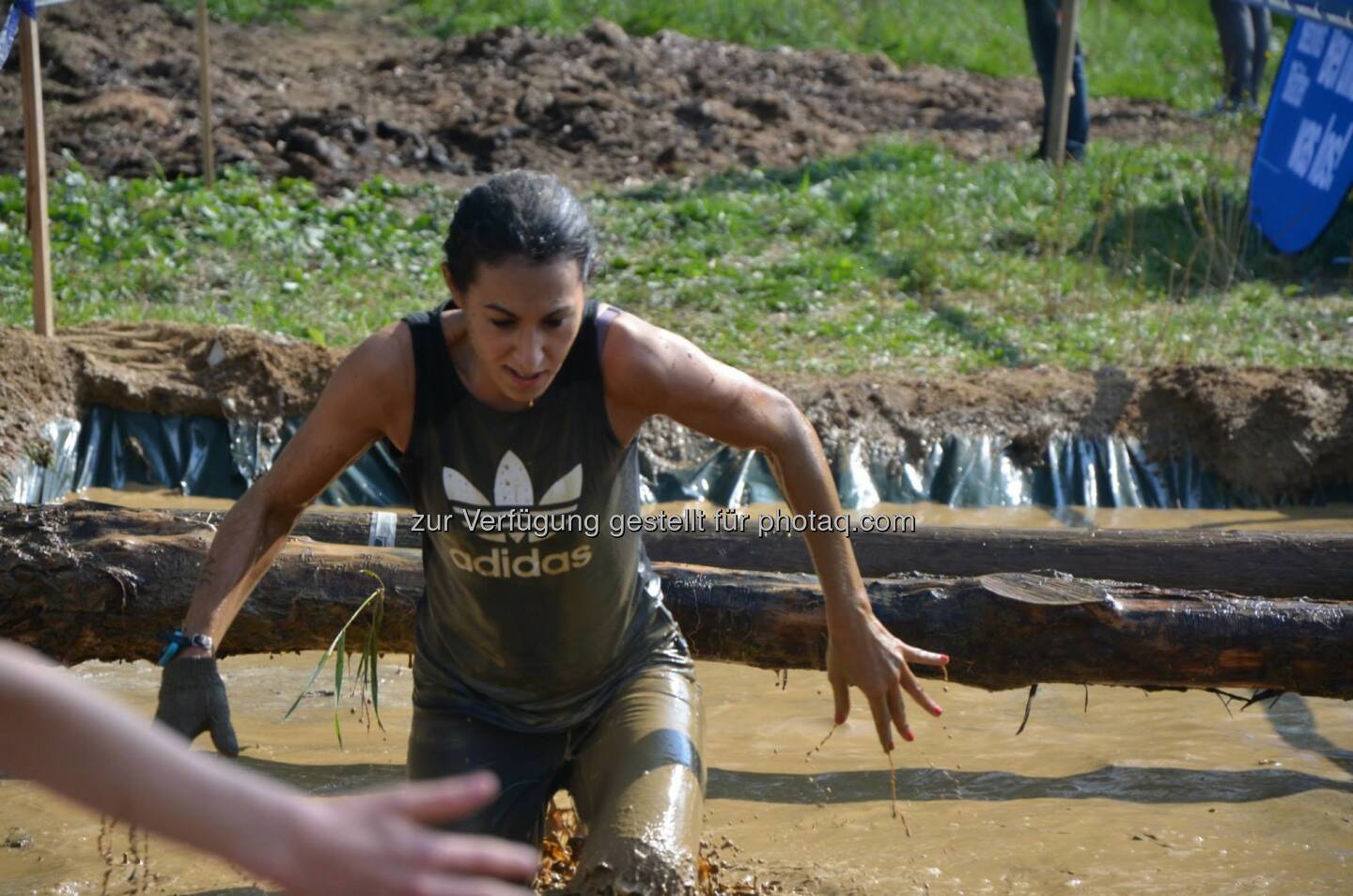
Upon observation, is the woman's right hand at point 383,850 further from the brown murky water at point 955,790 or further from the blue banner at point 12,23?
the blue banner at point 12,23

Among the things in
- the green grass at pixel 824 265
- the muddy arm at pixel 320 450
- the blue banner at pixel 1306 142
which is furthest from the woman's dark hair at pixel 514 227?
the blue banner at pixel 1306 142

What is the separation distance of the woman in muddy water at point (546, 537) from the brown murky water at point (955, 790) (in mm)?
955

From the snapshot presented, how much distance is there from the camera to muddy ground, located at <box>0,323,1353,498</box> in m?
7.22

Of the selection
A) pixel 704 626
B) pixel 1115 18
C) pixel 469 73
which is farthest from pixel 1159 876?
pixel 1115 18

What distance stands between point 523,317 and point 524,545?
52 centimetres

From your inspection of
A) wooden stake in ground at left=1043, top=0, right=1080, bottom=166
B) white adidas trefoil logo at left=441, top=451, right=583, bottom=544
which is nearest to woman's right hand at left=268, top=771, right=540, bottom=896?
white adidas trefoil logo at left=441, top=451, right=583, bottom=544

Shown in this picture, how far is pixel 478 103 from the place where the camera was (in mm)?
13125

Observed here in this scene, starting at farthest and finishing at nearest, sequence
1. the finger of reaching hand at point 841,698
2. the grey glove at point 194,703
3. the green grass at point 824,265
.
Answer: the green grass at point 824,265, the finger of reaching hand at point 841,698, the grey glove at point 194,703

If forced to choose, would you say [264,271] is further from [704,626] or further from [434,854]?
[434,854]

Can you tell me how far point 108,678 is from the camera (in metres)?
5.36

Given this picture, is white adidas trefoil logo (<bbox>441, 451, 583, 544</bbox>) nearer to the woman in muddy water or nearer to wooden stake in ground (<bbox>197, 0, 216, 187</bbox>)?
the woman in muddy water

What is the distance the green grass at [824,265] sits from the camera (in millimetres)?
A: 8352

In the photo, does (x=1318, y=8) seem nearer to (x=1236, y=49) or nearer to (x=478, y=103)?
(x=1236, y=49)

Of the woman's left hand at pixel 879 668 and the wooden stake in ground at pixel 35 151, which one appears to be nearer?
the woman's left hand at pixel 879 668
